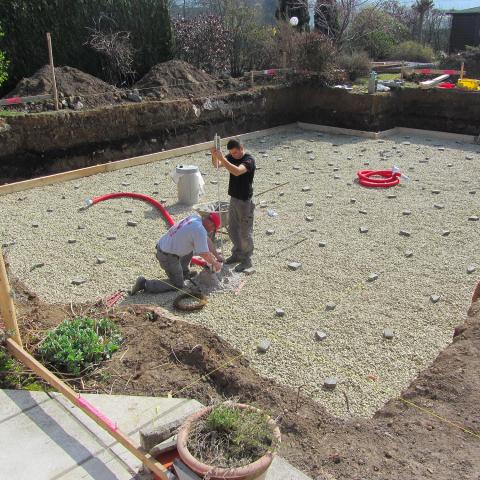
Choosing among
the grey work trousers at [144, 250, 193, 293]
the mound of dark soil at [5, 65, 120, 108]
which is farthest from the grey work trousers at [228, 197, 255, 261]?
the mound of dark soil at [5, 65, 120, 108]

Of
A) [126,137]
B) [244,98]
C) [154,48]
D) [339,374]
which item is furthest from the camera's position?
[154,48]

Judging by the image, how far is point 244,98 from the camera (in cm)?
1359

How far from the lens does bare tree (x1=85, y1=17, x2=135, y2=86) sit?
13.5m

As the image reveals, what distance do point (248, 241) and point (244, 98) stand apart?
8.05 m

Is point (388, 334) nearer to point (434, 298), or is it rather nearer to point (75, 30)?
point (434, 298)

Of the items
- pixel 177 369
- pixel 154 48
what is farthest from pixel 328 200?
pixel 154 48

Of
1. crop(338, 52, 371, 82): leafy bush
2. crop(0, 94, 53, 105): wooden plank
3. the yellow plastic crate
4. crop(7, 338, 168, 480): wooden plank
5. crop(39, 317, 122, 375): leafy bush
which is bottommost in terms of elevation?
crop(39, 317, 122, 375): leafy bush

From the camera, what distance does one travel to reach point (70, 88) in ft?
38.8

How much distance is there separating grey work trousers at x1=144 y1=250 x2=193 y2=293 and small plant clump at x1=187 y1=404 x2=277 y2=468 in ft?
10.1

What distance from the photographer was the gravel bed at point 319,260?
4.75 meters

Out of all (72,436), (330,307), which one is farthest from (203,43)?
(72,436)

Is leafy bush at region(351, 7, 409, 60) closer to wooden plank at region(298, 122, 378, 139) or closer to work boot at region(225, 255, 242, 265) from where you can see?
wooden plank at region(298, 122, 378, 139)

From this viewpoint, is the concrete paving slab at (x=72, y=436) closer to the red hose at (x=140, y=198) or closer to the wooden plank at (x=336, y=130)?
the red hose at (x=140, y=198)

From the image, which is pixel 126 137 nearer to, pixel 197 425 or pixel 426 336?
pixel 426 336
